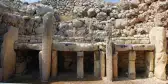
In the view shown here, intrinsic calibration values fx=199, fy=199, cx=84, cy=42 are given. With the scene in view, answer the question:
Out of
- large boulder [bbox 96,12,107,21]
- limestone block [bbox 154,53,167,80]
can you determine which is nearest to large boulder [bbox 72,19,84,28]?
large boulder [bbox 96,12,107,21]

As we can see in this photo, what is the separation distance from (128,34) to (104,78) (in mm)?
5181

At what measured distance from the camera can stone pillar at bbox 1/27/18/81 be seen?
10219mm

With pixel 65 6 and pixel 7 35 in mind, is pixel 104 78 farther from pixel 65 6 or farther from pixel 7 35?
pixel 65 6

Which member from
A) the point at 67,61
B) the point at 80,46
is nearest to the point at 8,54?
the point at 67,61

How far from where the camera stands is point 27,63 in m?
12.3

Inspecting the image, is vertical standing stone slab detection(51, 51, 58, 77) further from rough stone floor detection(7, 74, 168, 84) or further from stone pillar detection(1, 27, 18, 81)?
stone pillar detection(1, 27, 18, 81)

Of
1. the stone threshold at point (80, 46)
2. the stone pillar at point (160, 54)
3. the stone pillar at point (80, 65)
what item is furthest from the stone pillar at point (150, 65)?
the stone pillar at point (80, 65)

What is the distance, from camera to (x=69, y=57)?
41.0 ft

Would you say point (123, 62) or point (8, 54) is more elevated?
point (8, 54)

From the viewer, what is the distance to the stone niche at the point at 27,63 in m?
11.2

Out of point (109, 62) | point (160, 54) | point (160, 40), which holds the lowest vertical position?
point (109, 62)

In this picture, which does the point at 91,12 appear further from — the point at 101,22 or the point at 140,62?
the point at 140,62

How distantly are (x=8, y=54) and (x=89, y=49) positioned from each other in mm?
4316

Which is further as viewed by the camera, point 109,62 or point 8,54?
point 8,54
